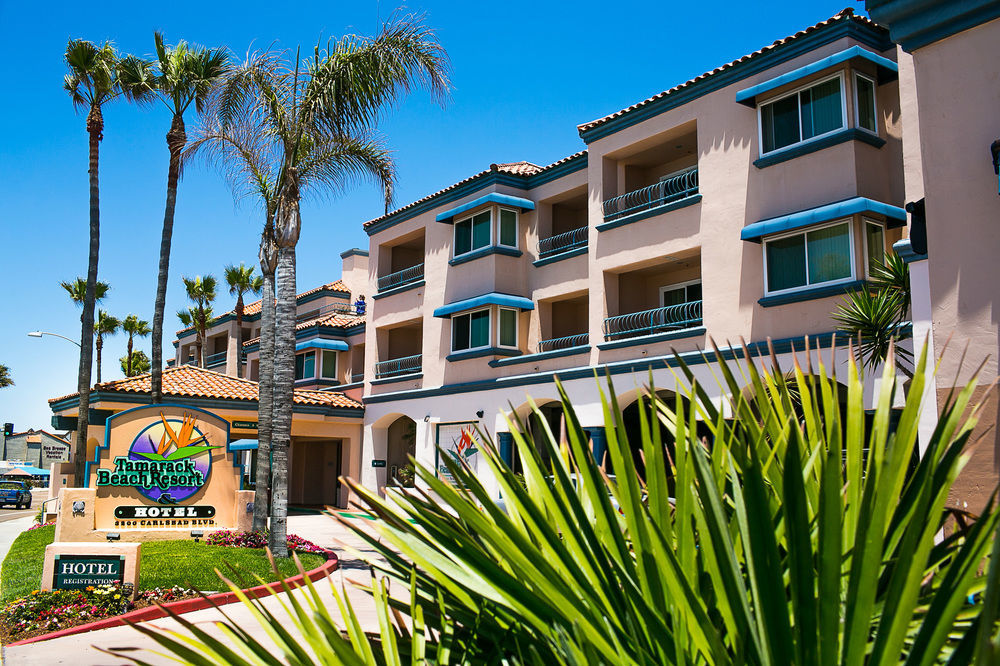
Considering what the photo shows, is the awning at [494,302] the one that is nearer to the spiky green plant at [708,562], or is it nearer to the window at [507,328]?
the window at [507,328]

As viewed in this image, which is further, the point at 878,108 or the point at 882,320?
the point at 878,108

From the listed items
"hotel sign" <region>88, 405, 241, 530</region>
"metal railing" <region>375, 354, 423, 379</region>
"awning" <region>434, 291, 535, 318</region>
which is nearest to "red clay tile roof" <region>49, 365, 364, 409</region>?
"metal railing" <region>375, 354, 423, 379</region>

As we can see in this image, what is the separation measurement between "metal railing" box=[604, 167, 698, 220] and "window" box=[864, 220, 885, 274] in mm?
5221

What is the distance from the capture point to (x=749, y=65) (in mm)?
20656

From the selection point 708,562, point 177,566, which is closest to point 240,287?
point 177,566

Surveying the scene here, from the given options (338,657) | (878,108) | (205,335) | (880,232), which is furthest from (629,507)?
(205,335)

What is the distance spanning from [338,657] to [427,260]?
2891cm

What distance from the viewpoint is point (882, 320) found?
13.4m

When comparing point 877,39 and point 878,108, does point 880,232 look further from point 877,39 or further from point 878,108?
point 877,39

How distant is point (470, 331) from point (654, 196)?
7.57 m

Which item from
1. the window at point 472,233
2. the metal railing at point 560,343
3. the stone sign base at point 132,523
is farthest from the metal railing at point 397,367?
the stone sign base at point 132,523

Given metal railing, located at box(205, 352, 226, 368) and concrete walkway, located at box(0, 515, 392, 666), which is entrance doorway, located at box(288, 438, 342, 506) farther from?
concrete walkway, located at box(0, 515, 392, 666)

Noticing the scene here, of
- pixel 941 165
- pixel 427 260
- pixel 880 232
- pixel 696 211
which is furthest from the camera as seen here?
pixel 427 260

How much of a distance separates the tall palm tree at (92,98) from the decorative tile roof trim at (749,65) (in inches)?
606
